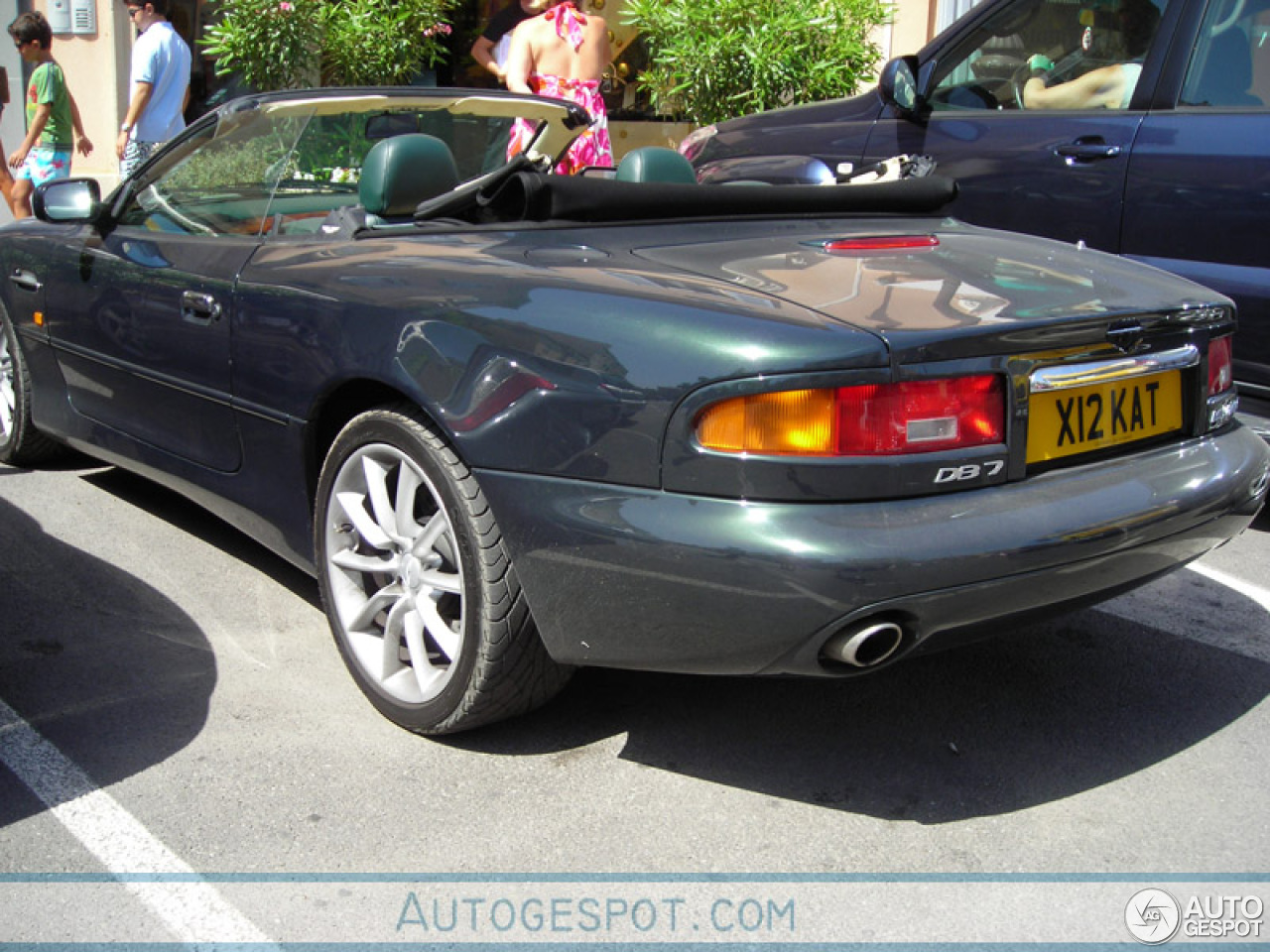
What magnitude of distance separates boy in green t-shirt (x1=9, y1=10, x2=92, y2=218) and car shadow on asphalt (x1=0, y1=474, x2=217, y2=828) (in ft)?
17.0

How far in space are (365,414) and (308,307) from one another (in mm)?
318

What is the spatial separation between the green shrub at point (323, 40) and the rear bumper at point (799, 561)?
300 inches

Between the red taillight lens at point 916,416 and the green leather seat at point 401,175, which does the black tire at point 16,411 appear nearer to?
the green leather seat at point 401,175

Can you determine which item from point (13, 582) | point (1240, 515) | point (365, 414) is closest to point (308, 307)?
point (365, 414)

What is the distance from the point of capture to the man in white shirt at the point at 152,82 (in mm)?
8102

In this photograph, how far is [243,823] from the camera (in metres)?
2.64

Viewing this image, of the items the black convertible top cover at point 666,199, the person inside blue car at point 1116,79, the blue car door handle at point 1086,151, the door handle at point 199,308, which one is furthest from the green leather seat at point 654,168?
the person inside blue car at point 1116,79

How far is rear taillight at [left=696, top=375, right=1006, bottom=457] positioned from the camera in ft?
7.84

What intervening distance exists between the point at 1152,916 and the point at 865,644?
66 cm

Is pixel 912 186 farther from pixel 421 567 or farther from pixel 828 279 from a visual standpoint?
pixel 421 567

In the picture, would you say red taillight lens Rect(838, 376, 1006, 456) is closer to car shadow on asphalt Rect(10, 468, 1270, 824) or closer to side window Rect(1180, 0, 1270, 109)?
car shadow on asphalt Rect(10, 468, 1270, 824)

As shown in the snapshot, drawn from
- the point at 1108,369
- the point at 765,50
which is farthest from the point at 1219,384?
the point at 765,50

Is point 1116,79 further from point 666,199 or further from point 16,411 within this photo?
point 16,411

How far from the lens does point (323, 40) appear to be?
31.9 feet
